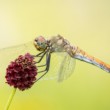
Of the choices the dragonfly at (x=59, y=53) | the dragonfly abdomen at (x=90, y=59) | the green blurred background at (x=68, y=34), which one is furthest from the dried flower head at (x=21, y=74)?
the green blurred background at (x=68, y=34)

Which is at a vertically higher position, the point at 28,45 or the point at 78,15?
the point at 78,15

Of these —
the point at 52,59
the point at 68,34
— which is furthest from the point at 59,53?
the point at 68,34

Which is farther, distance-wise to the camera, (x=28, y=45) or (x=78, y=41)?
(x=78, y=41)

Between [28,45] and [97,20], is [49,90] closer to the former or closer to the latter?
[28,45]

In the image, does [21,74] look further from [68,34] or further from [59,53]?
[68,34]

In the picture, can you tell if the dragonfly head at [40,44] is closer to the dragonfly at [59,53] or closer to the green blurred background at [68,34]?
the dragonfly at [59,53]

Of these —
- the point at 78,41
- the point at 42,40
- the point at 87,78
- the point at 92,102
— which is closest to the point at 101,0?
the point at 78,41
